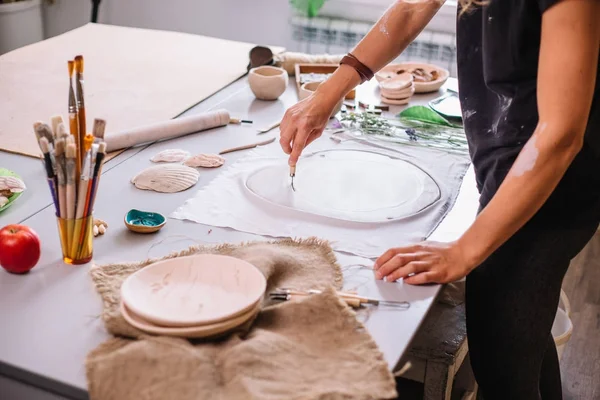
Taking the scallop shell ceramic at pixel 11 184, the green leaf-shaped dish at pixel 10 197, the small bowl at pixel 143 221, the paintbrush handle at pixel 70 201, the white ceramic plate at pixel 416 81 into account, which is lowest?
the green leaf-shaped dish at pixel 10 197

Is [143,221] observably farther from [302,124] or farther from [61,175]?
[302,124]

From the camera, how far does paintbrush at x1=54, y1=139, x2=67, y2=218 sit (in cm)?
109

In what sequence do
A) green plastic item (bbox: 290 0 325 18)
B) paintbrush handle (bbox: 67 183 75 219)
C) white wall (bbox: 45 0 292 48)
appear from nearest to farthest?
paintbrush handle (bbox: 67 183 75 219), green plastic item (bbox: 290 0 325 18), white wall (bbox: 45 0 292 48)

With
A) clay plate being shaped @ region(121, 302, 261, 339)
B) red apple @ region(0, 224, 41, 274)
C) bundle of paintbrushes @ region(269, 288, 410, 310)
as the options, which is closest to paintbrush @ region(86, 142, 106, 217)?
red apple @ region(0, 224, 41, 274)

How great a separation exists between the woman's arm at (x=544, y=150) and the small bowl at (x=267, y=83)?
91 cm

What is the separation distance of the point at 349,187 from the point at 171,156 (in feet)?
1.34

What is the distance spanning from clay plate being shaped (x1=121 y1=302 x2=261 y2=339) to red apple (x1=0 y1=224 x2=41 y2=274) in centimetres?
24

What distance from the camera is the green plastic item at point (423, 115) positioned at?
1857 millimetres

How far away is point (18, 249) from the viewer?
44.9 inches

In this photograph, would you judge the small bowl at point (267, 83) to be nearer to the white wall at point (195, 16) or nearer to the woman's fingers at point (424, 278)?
the woman's fingers at point (424, 278)

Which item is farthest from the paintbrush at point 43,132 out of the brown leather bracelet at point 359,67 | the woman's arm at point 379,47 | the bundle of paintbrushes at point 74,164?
the brown leather bracelet at point 359,67

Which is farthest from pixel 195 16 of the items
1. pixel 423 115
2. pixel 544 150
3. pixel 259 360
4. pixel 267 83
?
pixel 259 360

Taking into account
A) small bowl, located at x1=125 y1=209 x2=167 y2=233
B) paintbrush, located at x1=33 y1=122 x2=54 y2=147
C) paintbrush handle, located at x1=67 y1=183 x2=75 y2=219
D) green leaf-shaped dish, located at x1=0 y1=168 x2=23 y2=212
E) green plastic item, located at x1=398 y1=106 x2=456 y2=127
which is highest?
paintbrush, located at x1=33 y1=122 x2=54 y2=147

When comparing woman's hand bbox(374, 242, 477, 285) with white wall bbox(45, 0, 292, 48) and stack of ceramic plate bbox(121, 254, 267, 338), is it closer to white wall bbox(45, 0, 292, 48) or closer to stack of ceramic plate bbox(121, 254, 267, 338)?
stack of ceramic plate bbox(121, 254, 267, 338)
